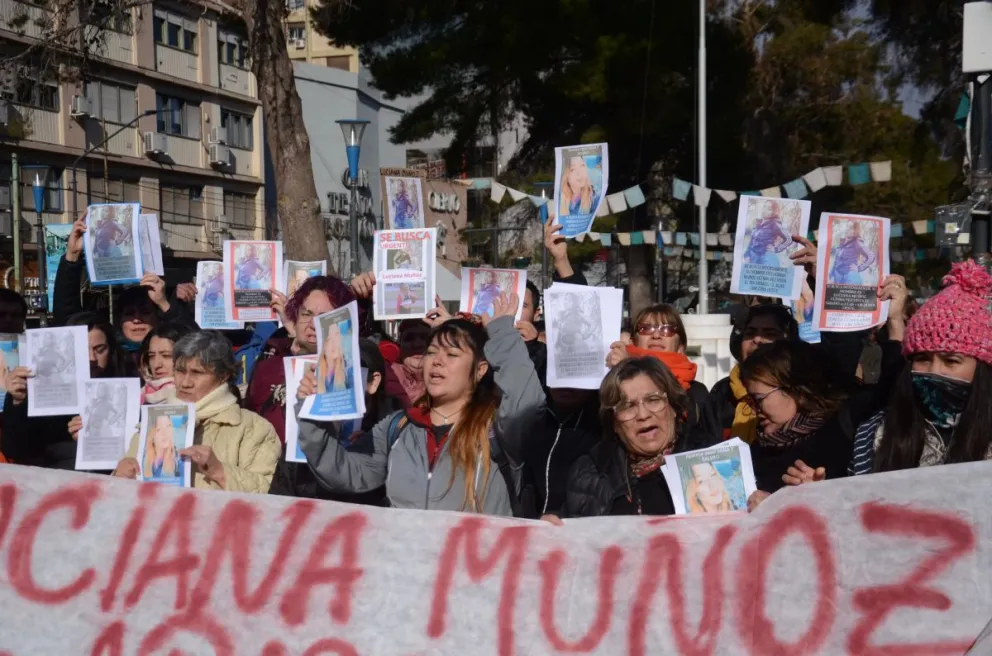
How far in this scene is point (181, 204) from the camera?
3891cm

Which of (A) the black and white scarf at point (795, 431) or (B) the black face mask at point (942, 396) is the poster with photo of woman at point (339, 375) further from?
(B) the black face mask at point (942, 396)

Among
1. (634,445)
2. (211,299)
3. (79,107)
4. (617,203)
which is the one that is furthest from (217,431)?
(79,107)

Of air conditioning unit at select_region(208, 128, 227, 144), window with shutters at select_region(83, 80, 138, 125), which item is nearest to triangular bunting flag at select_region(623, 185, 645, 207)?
window with shutters at select_region(83, 80, 138, 125)

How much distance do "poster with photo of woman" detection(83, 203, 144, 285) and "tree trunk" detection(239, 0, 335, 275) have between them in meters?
3.43

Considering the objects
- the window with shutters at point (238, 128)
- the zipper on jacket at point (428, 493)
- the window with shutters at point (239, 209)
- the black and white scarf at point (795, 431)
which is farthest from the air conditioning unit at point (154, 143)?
the black and white scarf at point (795, 431)

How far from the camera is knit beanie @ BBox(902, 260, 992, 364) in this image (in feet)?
9.86

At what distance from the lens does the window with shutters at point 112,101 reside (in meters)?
34.2

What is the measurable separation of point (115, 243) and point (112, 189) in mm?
31328

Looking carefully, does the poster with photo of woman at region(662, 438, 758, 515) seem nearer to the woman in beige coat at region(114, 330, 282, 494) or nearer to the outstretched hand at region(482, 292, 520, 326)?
the outstretched hand at region(482, 292, 520, 326)

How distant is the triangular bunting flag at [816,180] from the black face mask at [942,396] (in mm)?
8667

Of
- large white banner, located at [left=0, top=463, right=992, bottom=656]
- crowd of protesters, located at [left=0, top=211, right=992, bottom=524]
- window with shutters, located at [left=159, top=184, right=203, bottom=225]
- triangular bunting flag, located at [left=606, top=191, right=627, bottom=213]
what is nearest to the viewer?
large white banner, located at [left=0, top=463, right=992, bottom=656]

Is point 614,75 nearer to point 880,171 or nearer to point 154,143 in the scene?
point 880,171

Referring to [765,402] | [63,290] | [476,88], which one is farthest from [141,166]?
[765,402]

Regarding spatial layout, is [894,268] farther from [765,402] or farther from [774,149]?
[765,402]
